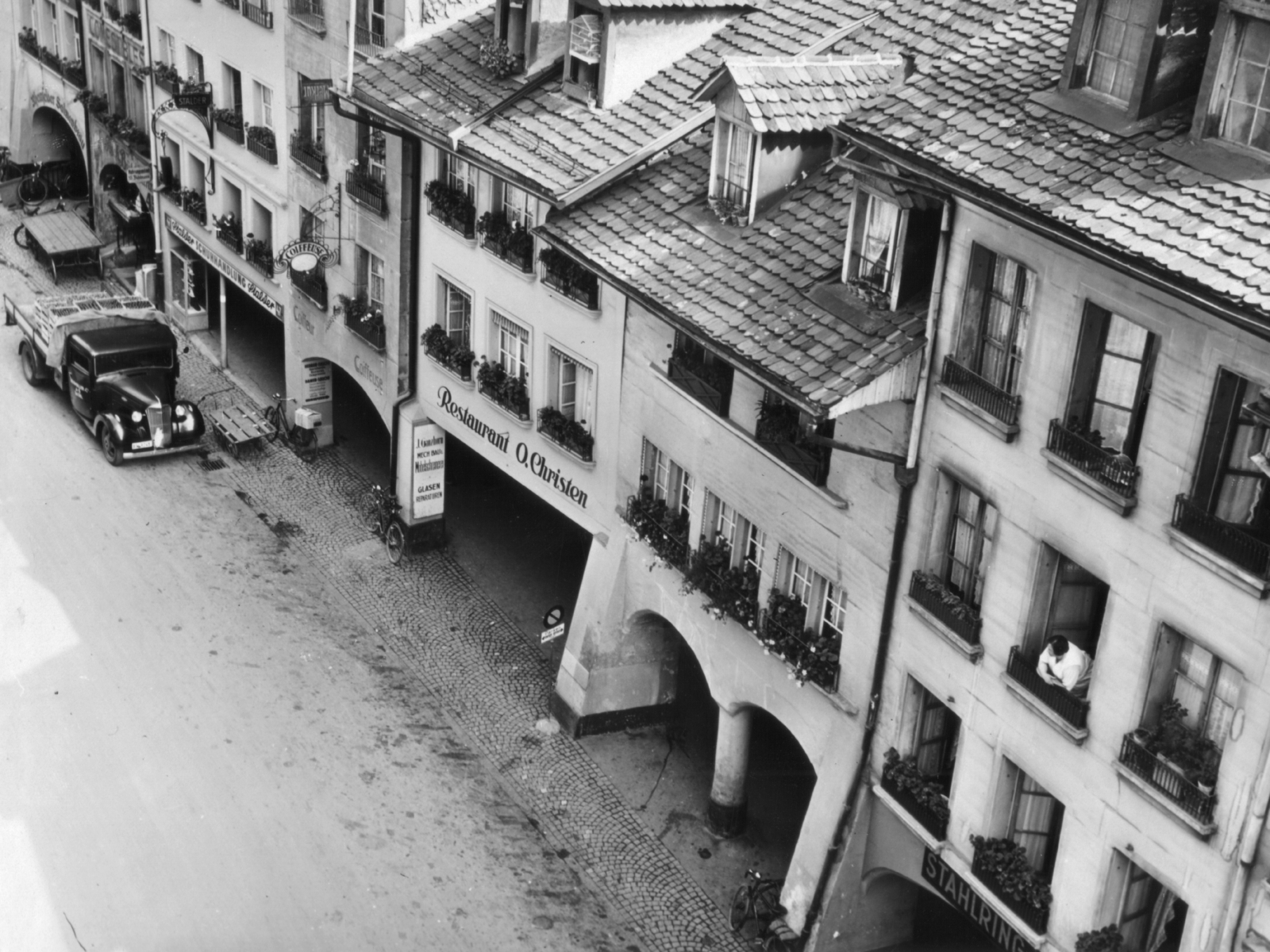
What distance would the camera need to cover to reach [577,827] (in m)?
33.2

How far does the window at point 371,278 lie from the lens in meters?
41.5

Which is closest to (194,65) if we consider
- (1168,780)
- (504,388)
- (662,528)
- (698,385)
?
(504,388)

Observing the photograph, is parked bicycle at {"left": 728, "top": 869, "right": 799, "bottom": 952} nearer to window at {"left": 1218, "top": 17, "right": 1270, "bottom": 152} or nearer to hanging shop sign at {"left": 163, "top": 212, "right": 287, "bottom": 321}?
window at {"left": 1218, "top": 17, "right": 1270, "bottom": 152}

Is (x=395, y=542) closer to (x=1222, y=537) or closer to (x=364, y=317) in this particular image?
(x=364, y=317)

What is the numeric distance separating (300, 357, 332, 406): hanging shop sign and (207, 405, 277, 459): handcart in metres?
1.34

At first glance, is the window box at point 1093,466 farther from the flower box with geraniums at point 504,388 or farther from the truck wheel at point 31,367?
the truck wheel at point 31,367

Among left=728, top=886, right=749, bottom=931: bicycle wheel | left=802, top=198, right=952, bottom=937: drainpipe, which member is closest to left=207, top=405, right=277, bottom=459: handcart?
left=728, top=886, right=749, bottom=931: bicycle wheel

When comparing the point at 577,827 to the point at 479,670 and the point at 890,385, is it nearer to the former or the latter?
the point at 479,670

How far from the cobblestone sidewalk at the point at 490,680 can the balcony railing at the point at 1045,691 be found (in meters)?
9.03

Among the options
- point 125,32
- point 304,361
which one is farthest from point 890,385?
point 125,32

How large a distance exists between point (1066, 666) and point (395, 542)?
21.7 m

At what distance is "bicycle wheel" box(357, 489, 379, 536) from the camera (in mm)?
42875

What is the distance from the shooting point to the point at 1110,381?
22.1m

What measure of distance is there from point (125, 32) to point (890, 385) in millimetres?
37159
